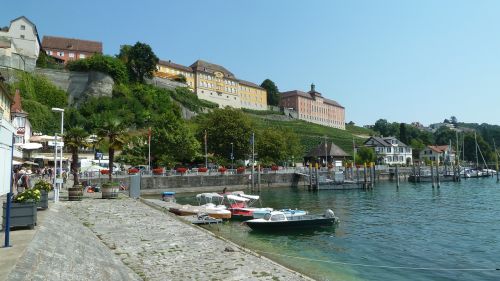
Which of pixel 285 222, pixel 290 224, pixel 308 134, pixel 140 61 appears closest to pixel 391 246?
pixel 290 224

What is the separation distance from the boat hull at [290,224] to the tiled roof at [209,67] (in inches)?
4749

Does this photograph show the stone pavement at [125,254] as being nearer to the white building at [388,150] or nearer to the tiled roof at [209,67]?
the white building at [388,150]

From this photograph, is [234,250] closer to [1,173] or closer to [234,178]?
[1,173]

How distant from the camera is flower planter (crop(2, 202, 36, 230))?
1345 centimetres

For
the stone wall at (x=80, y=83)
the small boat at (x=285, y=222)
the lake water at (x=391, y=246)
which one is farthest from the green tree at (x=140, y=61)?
the small boat at (x=285, y=222)

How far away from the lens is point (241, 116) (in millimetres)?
84250

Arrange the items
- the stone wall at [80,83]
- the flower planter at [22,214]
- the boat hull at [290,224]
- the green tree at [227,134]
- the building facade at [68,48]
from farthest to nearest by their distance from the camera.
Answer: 1. the building facade at [68,48]
2. the stone wall at [80,83]
3. the green tree at [227,134]
4. the boat hull at [290,224]
5. the flower planter at [22,214]

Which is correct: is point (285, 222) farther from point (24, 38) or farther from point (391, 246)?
point (24, 38)

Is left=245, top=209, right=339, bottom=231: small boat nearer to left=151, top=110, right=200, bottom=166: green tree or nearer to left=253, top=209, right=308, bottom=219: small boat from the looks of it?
left=253, top=209, right=308, bottom=219: small boat

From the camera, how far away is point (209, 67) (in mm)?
156625

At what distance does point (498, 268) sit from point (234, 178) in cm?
5392

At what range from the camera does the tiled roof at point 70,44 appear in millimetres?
117312

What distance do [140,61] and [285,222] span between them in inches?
3503

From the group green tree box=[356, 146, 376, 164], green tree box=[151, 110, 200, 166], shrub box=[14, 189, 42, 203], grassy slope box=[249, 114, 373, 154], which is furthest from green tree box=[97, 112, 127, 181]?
grassy slope box=[249, 114, 373, 154]
